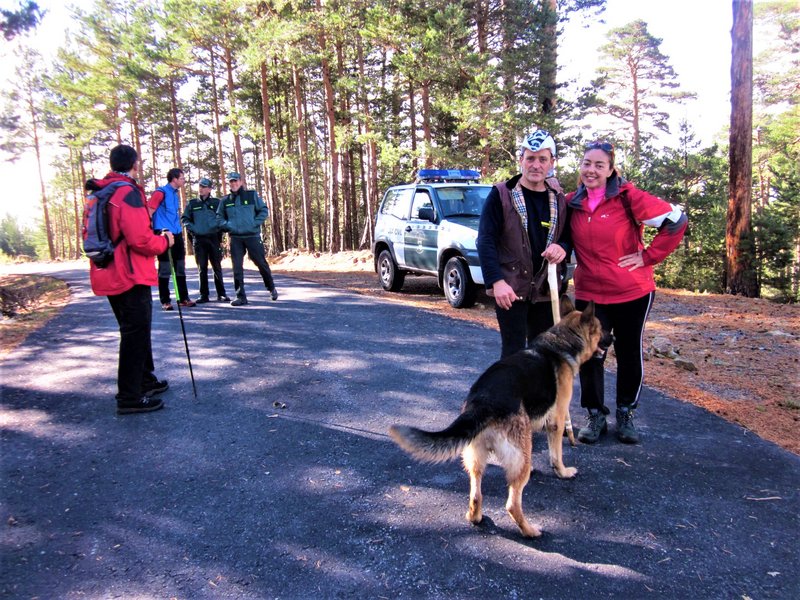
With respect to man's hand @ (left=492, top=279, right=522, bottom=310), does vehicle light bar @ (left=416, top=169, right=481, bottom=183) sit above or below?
above

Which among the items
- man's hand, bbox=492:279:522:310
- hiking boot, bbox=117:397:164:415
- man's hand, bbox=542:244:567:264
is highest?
man's hand, bbox=542:244:567:264

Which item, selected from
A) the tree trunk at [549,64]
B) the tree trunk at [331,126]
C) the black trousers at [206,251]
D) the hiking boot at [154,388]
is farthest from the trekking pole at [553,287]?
the tree trunk at [331,126]

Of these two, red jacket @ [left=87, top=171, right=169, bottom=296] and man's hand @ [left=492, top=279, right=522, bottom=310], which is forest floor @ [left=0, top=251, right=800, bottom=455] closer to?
man's hand @ [left=492, top=279, right=522, bottom=310]

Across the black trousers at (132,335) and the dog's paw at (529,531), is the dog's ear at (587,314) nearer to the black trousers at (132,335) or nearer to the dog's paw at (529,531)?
the dog's paw at (529,531)

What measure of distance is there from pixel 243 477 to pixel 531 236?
261 cm

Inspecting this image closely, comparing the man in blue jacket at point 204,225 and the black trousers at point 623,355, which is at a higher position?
the man in blue jacket at point 204,225

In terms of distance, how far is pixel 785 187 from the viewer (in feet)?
50.3

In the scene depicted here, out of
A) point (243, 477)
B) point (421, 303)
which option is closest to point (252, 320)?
point (421, 303)

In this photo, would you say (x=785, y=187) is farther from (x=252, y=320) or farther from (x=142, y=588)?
(x=142, y=588)

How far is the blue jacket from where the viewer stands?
24.1 feet

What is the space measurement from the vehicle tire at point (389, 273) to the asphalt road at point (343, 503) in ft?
19.7

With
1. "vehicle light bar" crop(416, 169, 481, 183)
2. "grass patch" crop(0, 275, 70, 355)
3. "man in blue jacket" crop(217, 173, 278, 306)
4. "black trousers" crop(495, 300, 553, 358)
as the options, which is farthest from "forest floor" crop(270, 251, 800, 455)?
"grass patch" crop(0, 275, 70, 355)

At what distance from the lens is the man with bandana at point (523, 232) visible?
3250 millimetres

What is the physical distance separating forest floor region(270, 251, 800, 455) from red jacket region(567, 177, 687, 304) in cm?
137
